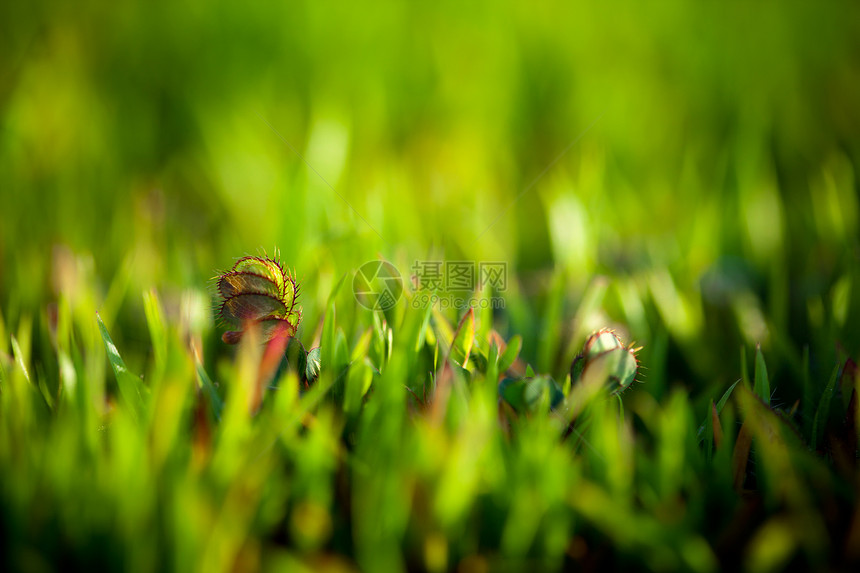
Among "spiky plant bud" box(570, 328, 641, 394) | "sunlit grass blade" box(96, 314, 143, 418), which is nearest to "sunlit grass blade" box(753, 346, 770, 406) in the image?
"spiky plant bud" box(570, 328, 641, 394)

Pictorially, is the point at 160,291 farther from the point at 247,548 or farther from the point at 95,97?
the point at 95,97

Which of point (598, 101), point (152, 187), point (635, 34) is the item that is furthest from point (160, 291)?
point (635, 34)

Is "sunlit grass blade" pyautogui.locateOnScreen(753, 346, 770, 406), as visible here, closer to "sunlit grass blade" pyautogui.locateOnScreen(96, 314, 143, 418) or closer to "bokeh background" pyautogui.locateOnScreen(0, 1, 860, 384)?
"bokeh background" pyautogui.locateOnScreen(0, 1, 860, 384)

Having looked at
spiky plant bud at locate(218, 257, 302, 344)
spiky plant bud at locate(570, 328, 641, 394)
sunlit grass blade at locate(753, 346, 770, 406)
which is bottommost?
sunlit grass blade at locate(753, 346, 770, 406)

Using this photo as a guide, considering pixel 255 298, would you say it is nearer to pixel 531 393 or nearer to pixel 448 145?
pixel 531 393

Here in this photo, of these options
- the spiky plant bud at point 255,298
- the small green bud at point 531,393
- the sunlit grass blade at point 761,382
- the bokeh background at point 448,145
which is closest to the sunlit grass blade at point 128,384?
the spiky plant bud at point 255,298

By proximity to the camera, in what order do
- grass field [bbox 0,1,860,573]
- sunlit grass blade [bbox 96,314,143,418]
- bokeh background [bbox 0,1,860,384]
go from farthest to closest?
1. bokeh background [bbox 0,1,860,384]
2. sunlit grass blade [bbox 96,314,143,418]
3. grass field [bbox 0,1,860,573]

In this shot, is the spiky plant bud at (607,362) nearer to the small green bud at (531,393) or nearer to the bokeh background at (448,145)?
the small green bud at (531,393)

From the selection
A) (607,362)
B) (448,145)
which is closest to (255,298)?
(607,362)
